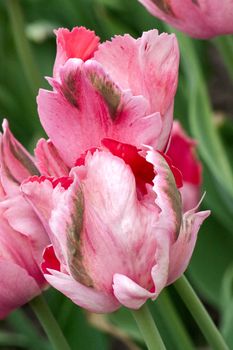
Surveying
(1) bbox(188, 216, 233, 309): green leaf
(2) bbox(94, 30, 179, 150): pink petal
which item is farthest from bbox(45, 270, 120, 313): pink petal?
(1) bbox(188, 216, 233, 309): green leaf

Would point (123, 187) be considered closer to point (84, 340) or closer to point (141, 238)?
point (141, 238)

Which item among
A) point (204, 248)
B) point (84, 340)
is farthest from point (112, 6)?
point (84, 340)

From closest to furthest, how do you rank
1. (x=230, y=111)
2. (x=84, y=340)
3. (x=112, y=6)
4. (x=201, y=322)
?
(x=201, y=322), (x=84, y=340), (x=112, y=6), (x=230, y=111)

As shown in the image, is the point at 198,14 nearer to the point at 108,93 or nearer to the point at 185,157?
the point at 108,93

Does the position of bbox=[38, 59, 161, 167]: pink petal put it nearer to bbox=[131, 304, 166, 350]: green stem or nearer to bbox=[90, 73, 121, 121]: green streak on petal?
bbox=[90, 73, 121, 121]: green streak on petal

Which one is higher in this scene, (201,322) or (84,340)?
(201,322)

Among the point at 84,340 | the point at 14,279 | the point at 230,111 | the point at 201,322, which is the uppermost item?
the point at 14,279
